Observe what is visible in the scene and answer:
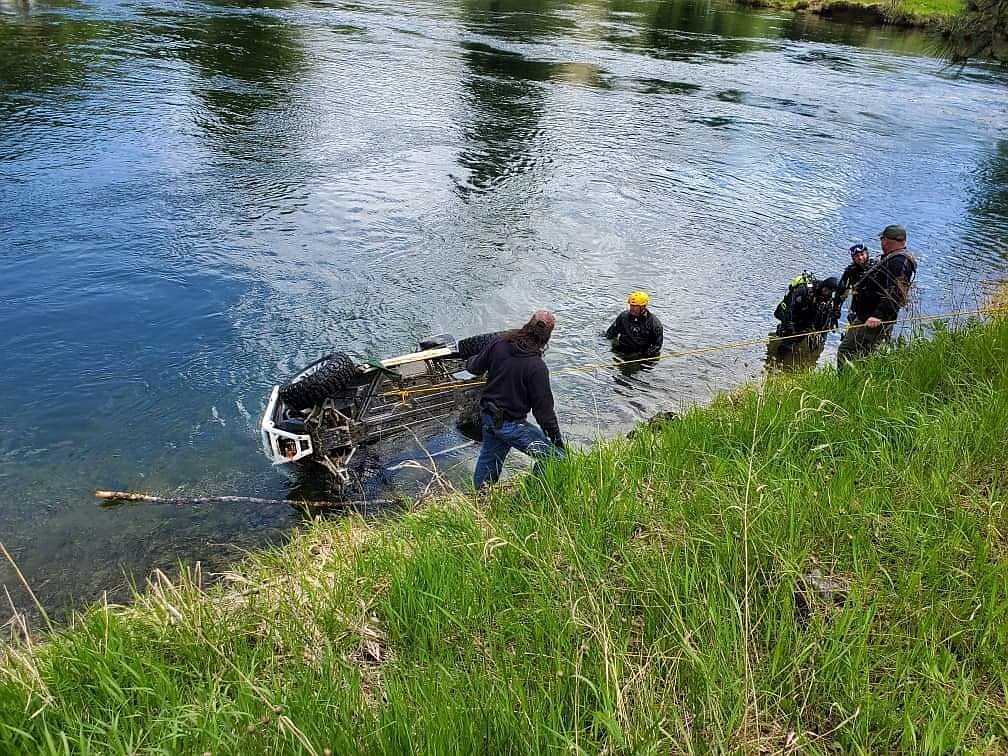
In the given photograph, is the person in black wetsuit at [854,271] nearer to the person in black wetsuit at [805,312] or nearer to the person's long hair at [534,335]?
the person in black wetsuit at [805,312]

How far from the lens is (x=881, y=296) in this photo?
9.84 m

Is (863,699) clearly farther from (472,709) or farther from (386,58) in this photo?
(386,58)

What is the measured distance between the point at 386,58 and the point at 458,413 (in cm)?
3036

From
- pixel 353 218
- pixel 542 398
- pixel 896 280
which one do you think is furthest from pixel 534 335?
pixel 353 218

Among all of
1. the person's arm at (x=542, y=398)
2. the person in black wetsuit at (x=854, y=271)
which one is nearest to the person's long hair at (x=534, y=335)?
the person's arm at (x=542, y=398)

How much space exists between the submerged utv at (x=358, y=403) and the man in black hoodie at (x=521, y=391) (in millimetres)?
1507

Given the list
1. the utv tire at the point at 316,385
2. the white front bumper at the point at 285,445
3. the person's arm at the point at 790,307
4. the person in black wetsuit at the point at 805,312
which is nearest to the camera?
the white front bumper at the point at 285,445

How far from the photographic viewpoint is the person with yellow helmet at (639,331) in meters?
11.8

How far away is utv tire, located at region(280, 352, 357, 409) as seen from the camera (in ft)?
27.5

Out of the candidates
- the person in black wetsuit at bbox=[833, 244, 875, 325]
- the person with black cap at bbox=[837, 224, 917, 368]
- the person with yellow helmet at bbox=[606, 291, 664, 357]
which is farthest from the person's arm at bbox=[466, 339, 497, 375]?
the person in black wetsuit at bbox=[833, 244, 875, 325]

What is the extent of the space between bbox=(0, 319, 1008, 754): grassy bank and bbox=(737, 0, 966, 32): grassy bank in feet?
171

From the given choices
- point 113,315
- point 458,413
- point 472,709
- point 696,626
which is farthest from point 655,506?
point 113,315

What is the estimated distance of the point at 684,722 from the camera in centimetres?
325

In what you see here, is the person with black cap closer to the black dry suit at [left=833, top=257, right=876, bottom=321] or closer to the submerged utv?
the black dry suit at [left=833, top=257, right=876, bottom=321]
